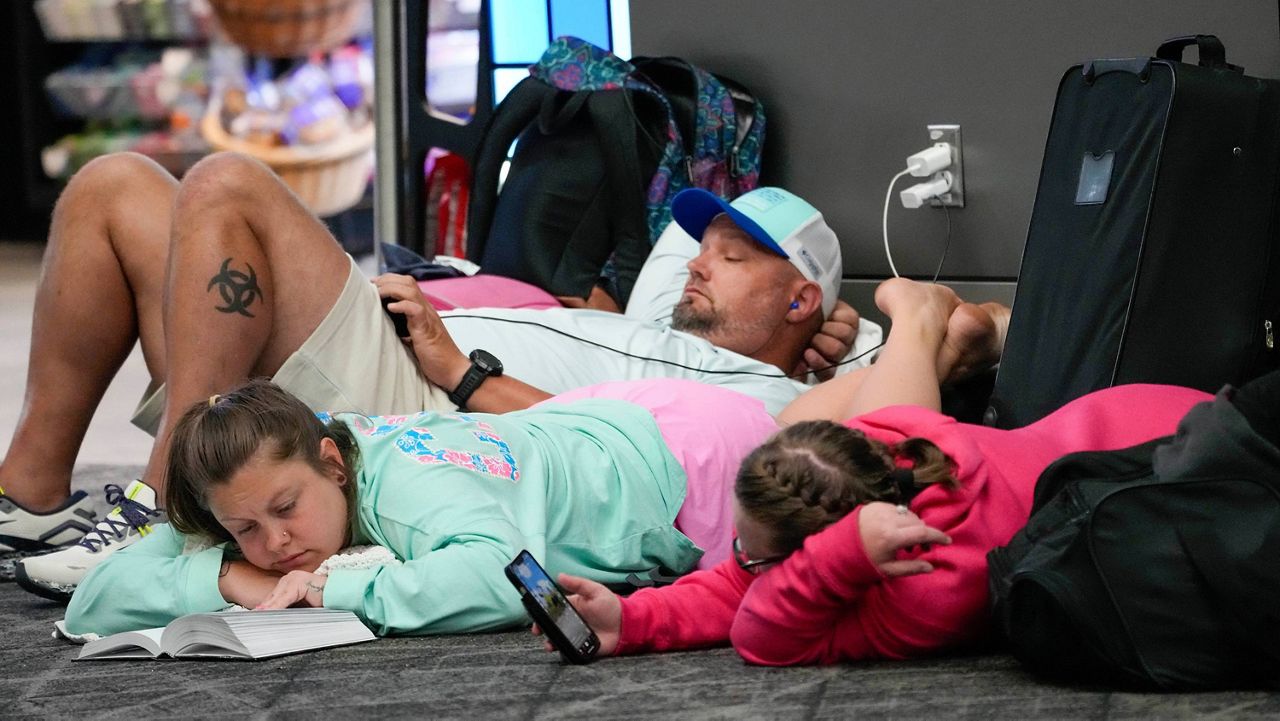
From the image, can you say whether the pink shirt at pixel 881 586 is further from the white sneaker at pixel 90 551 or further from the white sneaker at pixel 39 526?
the white sneaker at pixel 39 526

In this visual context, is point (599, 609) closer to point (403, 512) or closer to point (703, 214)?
point (403, 512)

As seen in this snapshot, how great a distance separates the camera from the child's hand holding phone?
1.50 m

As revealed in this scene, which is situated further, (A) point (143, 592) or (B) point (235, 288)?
(B) point (235, 288)

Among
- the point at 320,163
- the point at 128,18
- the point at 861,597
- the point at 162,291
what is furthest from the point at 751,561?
the point at 128,18

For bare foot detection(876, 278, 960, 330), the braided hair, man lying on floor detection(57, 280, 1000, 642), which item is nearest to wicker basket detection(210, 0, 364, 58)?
bare foot detection(876, 278, 960, 330)

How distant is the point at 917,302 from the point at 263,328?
3.11 ft

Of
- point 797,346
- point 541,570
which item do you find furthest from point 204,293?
point 797,346

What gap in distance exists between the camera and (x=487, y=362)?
2.27 m

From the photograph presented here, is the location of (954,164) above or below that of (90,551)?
above

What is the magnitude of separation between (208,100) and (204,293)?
484 centimetres

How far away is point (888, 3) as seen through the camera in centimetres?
273

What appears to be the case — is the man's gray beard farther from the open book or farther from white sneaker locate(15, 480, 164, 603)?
the open book

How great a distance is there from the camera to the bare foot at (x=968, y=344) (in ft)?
7.22

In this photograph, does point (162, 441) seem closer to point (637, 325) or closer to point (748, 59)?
point (637, 325)
